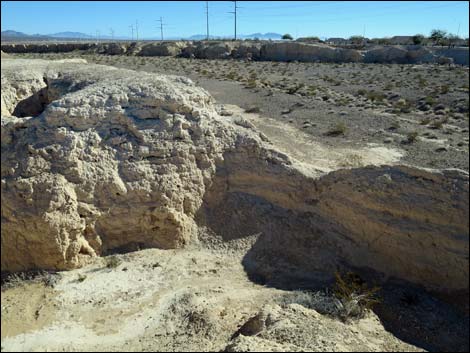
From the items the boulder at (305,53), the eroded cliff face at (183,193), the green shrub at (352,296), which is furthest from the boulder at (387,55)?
the green shrub at (352,296)

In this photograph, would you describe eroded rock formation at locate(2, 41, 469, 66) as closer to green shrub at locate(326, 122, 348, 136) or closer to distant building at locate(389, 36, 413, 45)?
distant building at locate(389, 36, 413, 45)

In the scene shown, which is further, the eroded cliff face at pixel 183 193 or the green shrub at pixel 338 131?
the green shrub at pixel 338 131

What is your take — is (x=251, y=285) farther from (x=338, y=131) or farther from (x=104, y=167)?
(x=338, y=131)

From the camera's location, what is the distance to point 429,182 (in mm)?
7746

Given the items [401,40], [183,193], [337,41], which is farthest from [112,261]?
[337,41]

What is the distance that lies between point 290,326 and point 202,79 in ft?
105

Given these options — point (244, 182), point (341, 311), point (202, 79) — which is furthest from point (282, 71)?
point (341, 311)

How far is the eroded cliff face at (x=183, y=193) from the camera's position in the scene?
7488 mm

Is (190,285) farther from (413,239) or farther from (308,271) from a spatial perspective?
(413,239)

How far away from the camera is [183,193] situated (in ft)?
28.8

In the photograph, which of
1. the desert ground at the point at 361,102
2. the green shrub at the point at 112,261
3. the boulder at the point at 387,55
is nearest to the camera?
the green shrub at the point at 112,261

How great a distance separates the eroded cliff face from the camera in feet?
24.6

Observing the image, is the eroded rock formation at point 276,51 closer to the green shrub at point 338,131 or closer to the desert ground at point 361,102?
the desert ground at point 361,102

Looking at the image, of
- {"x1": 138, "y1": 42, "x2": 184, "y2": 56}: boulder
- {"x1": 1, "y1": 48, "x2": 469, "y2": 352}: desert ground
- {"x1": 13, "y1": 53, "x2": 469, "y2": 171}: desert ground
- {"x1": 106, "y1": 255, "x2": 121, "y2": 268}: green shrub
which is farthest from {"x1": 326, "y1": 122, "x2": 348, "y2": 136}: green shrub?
{"x1": 138, "y1": 42, "x2": 184, "y2": 56}: boulder
